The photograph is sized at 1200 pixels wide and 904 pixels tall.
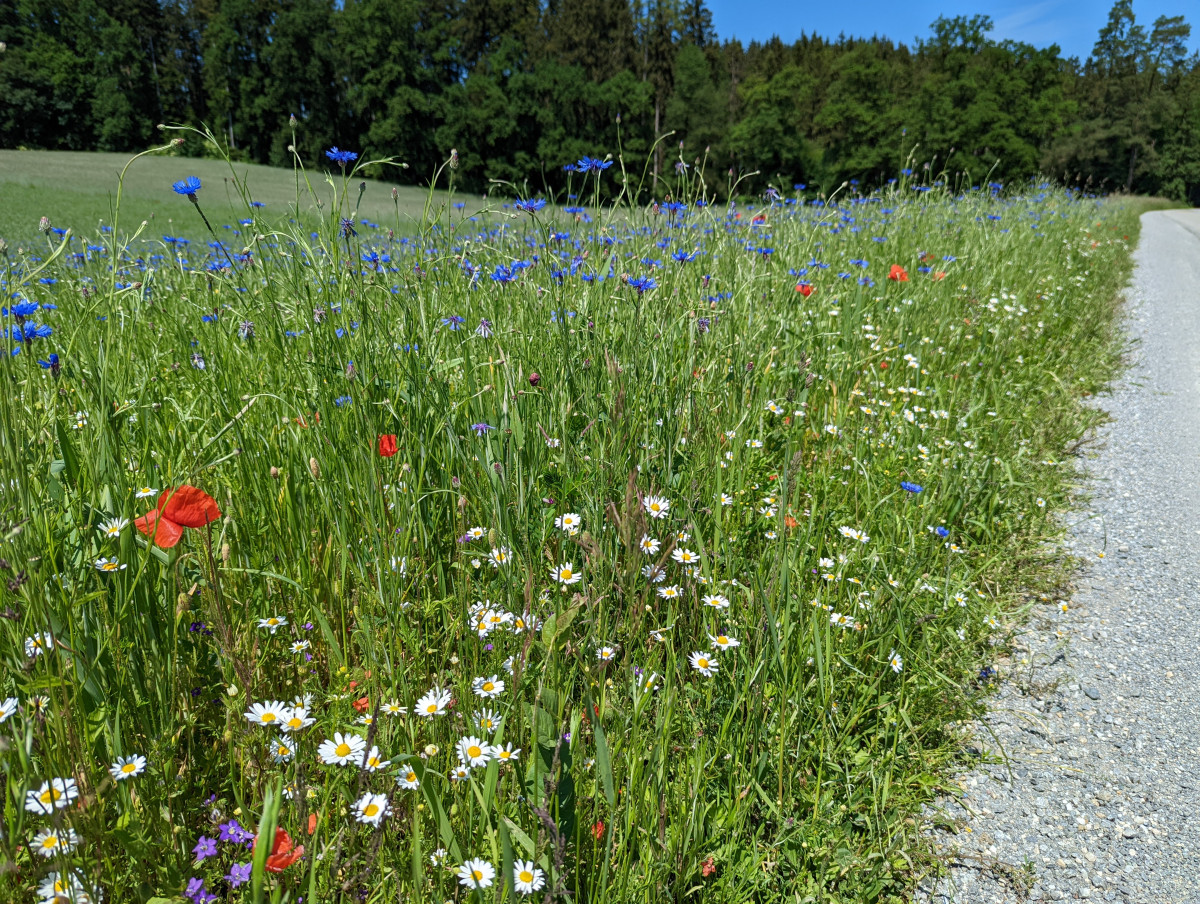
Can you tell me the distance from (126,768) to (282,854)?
0.32 meters

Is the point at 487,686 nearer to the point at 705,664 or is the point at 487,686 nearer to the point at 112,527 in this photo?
the point at 705,664

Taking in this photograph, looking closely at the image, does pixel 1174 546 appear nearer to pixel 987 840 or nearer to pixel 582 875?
pixel 987 840

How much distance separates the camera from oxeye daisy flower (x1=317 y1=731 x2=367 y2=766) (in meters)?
1.09

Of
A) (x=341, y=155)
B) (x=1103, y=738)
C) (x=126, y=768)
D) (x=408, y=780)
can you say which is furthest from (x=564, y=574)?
(x=1103, y=738)

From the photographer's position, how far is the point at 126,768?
41.9 inches

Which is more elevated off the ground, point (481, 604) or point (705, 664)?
point (481, 604)

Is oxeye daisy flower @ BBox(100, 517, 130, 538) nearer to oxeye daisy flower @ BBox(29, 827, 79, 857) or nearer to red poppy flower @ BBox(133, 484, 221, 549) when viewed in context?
red poppy flower @ BBox(133, 484, 221, 549)

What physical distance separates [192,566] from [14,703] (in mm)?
536

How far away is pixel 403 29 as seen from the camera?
41.6m

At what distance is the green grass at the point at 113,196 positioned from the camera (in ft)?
30.8

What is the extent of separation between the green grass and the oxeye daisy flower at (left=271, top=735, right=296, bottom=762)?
4.60 m

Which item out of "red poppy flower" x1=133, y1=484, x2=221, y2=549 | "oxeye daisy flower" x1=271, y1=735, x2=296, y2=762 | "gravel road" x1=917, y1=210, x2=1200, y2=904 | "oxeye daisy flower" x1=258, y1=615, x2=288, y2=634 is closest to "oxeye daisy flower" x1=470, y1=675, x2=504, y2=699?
"oxeye daisy flower" x1=271, y1=735, x2=296, y2=762

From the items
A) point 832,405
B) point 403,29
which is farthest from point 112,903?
point 403,29

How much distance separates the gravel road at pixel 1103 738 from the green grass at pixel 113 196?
4.60 metres
